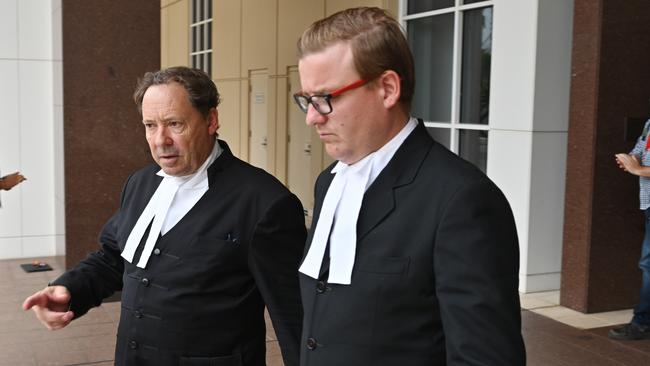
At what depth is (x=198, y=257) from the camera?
2662mm

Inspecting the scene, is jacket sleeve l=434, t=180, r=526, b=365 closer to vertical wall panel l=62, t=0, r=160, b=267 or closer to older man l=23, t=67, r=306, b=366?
older man l=23, t=67, r=306, b=366

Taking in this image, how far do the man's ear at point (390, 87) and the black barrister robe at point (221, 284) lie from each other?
Answer: 90 cm

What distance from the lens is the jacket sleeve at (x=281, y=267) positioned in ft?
8.50

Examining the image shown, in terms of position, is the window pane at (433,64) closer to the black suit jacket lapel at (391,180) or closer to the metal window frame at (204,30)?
the black suit jacket lapel at (391,180)

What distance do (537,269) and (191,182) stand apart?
562 centimetres

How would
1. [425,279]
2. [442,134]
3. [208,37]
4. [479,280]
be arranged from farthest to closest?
[208,37] → [442,134] → [425,279] → [479,280]

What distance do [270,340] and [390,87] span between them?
4.51 metres

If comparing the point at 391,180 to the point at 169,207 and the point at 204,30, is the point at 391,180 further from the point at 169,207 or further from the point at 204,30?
the point at 204,30

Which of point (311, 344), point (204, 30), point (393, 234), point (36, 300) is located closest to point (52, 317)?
point (36, 300)

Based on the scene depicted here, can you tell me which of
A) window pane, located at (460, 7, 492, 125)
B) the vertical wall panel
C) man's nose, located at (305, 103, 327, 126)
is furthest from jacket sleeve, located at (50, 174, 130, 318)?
window pane, located at (460, 7, 492, 125)

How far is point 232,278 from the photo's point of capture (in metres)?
2.67

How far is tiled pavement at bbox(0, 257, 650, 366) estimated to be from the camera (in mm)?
5656

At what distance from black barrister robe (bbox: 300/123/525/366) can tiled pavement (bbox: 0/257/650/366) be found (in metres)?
3.69

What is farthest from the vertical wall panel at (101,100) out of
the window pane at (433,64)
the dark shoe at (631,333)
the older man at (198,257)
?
the older man at (198,257)
